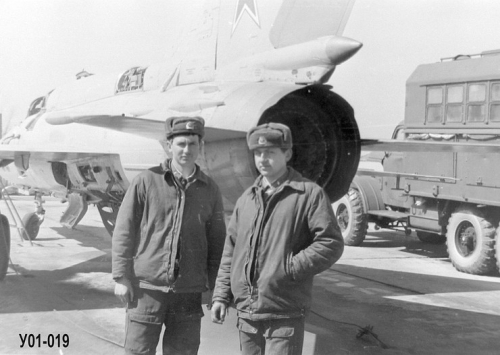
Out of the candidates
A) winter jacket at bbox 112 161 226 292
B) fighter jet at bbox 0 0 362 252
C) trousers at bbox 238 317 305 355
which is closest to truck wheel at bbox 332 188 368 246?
fighter jet at bbox 0 0 362 252

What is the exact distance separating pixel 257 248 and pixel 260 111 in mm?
1671

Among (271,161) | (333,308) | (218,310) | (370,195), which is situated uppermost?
(271,161)

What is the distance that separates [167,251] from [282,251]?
0.70 metres

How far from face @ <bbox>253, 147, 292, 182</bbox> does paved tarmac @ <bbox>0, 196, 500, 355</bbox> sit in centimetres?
197

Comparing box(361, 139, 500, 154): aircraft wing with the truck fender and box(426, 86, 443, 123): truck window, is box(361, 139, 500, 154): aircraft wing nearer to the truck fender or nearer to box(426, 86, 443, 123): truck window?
A: box(426, 86, 443, 123): truck window

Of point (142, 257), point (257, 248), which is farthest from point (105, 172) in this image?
point (257, 248)

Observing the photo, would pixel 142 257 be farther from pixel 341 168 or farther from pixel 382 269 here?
pixel 382 269

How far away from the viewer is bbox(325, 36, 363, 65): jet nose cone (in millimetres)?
4070

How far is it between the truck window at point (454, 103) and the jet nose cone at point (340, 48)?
18.8 ft

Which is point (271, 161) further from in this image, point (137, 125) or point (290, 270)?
point (137, 125)

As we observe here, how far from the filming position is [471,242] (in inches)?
335

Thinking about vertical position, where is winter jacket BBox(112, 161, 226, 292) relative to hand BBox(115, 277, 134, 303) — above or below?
above

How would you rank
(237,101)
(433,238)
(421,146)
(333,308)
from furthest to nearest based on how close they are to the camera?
(433,238) < (333,308) < (421,146) < (237,101)

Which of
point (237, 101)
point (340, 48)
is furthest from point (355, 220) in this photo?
point (340, 48)
